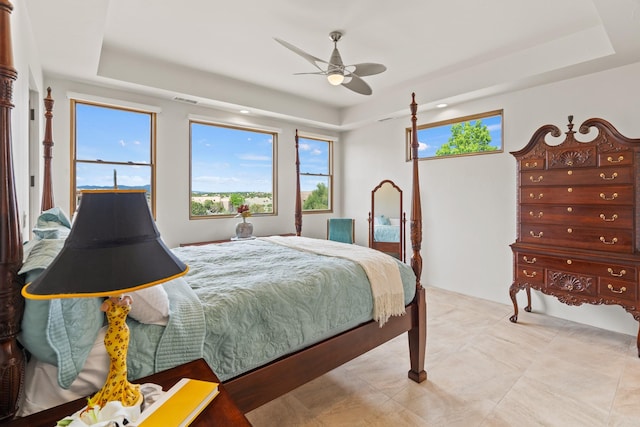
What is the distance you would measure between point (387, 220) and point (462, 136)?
67.6 inches

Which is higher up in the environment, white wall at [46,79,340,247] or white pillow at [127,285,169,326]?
white wall at [46,79,340,247]

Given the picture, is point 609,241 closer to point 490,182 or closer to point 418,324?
point 490,182

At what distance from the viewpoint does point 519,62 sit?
11.5 ft

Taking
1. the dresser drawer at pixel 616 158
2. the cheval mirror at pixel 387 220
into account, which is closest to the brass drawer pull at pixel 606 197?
the dresser drawer at pixel 616 158

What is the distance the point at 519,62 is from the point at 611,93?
928 mm

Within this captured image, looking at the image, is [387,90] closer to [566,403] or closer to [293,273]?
[293,273]

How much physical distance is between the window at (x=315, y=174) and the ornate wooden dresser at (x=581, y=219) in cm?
336

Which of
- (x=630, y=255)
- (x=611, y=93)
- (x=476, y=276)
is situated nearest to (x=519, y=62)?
(x=611, y=93)

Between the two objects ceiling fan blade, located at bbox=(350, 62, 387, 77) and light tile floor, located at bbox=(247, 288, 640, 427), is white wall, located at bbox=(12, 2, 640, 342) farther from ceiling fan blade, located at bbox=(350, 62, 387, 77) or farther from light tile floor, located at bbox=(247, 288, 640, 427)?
ceiling fan blade, located at bbox=(350, 62, 387, 77)

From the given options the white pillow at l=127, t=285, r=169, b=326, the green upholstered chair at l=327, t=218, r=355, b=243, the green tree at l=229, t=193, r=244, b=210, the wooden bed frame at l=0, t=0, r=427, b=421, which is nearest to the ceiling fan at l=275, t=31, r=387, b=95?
the wooden bed frame at l=0, t=0, r=427, b=421

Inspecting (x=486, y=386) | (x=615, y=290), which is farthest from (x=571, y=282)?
(x=486, y=386)

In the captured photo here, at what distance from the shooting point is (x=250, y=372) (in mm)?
1524

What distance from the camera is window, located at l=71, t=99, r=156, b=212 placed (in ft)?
12.2

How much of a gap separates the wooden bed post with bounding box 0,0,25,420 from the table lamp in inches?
7.3
